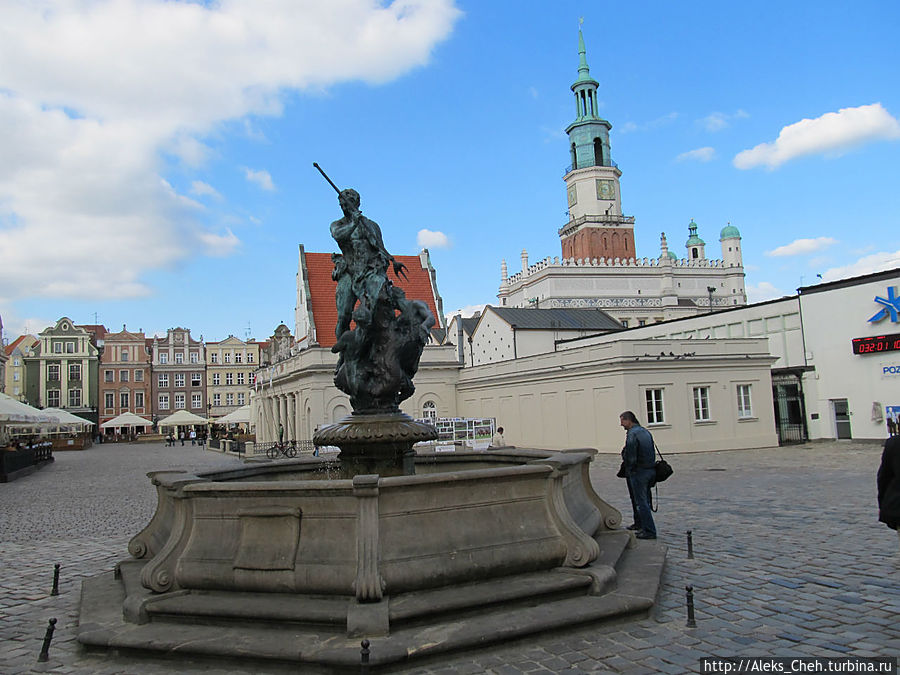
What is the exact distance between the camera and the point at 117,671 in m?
5.14

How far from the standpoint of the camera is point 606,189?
7638 centimetres

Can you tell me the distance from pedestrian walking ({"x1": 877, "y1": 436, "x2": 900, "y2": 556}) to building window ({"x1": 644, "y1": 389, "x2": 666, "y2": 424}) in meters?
22.8

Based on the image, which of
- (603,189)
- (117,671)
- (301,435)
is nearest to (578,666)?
(117,671)

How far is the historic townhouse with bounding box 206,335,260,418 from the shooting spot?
8600 centimetres

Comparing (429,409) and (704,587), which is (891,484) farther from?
(429,409)

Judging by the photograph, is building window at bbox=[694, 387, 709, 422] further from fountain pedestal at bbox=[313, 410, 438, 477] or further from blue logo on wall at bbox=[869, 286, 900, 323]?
fountain pedestal at bbox=[313, 410, 438, 477]

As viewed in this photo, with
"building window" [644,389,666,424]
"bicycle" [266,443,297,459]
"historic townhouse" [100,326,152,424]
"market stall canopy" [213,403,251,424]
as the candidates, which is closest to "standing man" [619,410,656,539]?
"building window" [644,389,666,424]

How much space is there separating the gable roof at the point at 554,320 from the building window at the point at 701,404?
17082mm

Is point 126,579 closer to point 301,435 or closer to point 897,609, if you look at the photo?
point 897,609

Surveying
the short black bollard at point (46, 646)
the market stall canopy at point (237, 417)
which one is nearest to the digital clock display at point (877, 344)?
the short black bollard at point (46, 646)

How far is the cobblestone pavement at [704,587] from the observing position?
5.04 meters

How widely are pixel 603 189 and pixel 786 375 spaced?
47.8 m

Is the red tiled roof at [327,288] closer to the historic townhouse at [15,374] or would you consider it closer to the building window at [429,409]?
the building window at [429,409]

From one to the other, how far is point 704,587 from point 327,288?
139 ft
